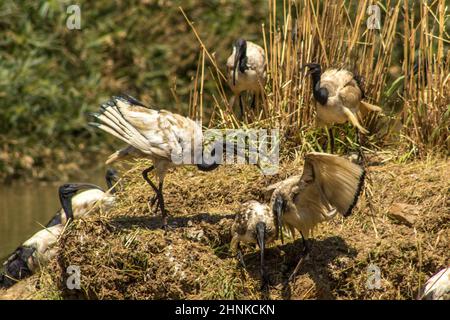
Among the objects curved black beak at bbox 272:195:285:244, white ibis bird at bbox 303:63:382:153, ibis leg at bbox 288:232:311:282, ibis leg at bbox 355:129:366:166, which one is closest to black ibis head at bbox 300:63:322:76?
white ibis bird at bbox 303:63:382:153

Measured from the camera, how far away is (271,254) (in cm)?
702

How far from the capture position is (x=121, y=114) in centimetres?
738


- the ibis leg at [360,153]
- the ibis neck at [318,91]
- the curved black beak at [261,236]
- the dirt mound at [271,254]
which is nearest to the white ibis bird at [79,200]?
the dirt mound at [271,254]

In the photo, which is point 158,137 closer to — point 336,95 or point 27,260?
point 336,95

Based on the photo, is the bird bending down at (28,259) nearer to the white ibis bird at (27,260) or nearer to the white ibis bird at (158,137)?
the white ibis bird at (27,260)

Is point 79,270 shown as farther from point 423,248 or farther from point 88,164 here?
point 88,164

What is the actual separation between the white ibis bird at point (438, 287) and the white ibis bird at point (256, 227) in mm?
1043

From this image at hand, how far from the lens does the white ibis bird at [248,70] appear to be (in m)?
8.47

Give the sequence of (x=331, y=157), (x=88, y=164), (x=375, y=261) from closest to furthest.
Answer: (x=331, y=157), (x=375, y=261), (x=88, y=164)

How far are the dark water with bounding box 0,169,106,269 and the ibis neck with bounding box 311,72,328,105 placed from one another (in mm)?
3115

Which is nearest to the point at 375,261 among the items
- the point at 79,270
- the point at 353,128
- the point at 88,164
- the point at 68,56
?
the point at 353,128

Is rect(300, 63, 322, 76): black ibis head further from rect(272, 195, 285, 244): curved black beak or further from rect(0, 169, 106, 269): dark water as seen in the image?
rect(0, 169, 106, 269): dark water

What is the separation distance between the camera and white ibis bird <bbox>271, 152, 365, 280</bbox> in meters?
6.45
